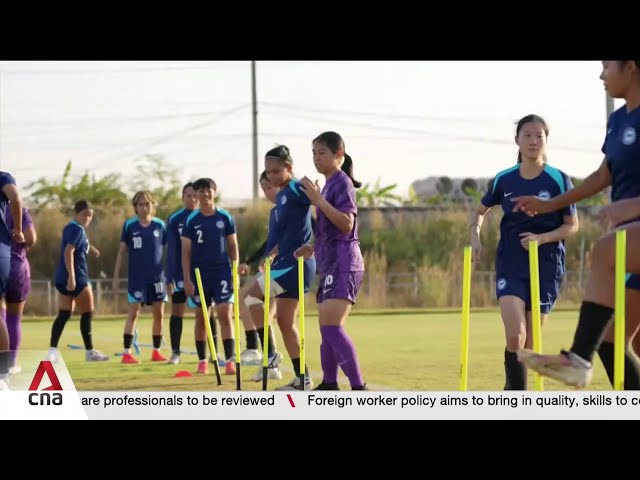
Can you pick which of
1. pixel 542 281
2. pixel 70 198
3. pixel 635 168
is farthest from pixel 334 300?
pixel 70 198

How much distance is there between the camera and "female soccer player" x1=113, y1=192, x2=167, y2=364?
11719 millimetres

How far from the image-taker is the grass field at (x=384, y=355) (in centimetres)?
923

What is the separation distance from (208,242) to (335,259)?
2903 mm

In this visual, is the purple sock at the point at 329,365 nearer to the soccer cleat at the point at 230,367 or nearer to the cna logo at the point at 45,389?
the cna logo at the point at 45,389

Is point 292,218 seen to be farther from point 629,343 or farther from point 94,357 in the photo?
point 94,357

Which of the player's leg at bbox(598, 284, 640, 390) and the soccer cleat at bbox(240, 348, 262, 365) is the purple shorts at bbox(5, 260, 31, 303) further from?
the player's leg at bbox(598, 284, 640, 390)

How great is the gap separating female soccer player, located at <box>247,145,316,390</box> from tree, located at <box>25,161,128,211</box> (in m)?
21.7

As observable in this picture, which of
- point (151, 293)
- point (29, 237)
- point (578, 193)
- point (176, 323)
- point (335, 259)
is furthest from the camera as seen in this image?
point (151, 293)

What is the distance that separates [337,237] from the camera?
7262mm

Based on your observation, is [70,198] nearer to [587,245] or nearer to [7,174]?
[587,245]

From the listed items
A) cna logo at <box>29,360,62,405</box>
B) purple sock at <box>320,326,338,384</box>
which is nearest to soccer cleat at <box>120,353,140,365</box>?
purple sock at <box>320,326,338,384</box>

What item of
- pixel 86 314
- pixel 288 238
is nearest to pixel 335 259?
pixel 288 238

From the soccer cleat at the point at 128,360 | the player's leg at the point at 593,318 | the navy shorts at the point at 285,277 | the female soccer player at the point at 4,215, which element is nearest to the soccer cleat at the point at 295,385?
the navy shorts at the point at 285,277

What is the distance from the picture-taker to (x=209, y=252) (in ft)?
32.7
